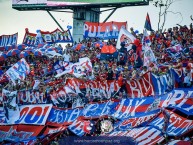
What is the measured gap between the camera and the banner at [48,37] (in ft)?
92.2

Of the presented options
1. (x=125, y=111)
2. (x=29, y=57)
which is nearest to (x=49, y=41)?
(x=29, y=57)

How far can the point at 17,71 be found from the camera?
17.7 metres

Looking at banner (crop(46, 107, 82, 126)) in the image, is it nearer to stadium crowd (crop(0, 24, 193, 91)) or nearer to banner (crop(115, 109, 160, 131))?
stadium crowd (crop(0, 24, 193, 91))

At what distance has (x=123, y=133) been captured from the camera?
1170 cm

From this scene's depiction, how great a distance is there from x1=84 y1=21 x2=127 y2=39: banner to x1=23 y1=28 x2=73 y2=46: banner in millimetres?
2212

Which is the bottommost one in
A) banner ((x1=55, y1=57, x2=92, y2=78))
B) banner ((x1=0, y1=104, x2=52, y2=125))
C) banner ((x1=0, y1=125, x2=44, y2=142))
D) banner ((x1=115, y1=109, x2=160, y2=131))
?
banner ((x1=0, y1=125, x2=44, y2=142))

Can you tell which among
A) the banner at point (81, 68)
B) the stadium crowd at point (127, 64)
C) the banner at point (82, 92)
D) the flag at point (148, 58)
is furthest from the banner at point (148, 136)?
the banner at point (81, 68)

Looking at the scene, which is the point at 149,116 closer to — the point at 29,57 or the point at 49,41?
the point at 29,57

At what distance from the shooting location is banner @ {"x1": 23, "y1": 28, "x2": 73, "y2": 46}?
28109 millimetres

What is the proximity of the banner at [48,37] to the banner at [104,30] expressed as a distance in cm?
221

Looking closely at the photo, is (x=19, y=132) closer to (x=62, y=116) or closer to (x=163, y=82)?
(x=62, y=116)

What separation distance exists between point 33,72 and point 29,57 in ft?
14.5

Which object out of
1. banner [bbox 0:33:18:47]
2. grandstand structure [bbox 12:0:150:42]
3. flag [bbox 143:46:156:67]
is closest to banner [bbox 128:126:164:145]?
flag [bbox 143:46:156:67]

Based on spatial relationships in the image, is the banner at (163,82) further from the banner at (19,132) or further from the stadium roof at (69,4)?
the stadium roof at (69,4)
